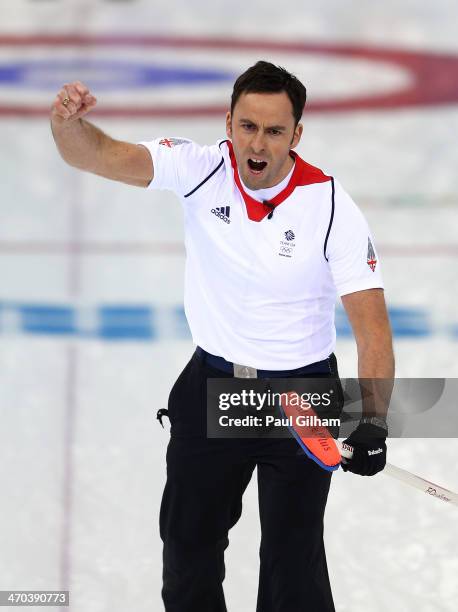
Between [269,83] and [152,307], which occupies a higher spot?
[152,307]

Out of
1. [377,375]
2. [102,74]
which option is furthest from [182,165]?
[102,74]

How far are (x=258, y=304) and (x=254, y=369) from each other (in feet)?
0.63

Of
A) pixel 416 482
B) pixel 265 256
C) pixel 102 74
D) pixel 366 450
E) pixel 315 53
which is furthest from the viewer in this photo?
pixel 315 53

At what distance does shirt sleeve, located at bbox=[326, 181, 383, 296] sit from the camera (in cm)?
338

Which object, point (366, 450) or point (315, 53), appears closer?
point (366, 450)

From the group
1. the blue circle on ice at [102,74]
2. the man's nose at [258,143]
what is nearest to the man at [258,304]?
the man's nose at [258,143]

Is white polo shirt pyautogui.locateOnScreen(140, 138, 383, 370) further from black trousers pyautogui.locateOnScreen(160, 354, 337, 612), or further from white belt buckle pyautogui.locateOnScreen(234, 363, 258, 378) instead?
black trousers pyautogui.locateOnScreen(160, 354, 337, 612)

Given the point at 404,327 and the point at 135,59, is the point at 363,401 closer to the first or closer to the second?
the point at 404,327

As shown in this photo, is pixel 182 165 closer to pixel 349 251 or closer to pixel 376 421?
pixel 349 251

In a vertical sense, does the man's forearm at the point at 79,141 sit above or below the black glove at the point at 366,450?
above

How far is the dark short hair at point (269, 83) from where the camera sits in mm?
3355

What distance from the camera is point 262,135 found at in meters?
3.36

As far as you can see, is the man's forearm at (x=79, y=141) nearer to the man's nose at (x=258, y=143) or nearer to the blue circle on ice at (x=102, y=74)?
the man's nose at (x=258, y=143)

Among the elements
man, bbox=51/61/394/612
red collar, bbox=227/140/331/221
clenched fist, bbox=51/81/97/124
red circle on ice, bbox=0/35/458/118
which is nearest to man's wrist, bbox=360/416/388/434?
man, bbox=51/61/394/612
